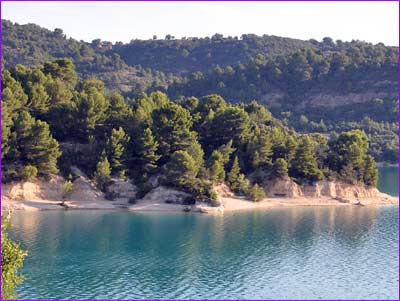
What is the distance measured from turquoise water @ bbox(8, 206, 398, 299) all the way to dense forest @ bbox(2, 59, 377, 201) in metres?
6.64

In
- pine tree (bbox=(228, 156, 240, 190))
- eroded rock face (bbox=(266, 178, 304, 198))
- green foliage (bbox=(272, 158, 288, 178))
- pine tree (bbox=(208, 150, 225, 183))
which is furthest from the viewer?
eroded rock face (bbox=(266, 178, 304, 198))

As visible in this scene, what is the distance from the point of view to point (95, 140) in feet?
280

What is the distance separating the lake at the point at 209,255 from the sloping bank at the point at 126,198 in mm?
2183

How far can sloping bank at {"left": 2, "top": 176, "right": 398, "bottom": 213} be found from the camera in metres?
79.4

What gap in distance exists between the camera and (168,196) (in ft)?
269

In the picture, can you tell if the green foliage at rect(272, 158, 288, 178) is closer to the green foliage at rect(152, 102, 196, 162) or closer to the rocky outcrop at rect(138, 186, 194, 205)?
the green foliage at rect(152, 102, 196, 162)

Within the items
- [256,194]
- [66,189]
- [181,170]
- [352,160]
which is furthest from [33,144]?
[352,160]

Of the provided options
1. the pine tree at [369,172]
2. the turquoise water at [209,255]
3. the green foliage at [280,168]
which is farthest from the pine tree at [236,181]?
the pine tree at [369,172]

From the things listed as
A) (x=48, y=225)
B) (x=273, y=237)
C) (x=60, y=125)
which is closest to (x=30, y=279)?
(x=48, y=225)

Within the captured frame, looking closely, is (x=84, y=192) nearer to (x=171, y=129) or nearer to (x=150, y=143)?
(x=150, y=143)

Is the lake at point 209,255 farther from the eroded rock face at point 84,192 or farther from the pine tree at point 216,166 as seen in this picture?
the pine tree at point 216,166

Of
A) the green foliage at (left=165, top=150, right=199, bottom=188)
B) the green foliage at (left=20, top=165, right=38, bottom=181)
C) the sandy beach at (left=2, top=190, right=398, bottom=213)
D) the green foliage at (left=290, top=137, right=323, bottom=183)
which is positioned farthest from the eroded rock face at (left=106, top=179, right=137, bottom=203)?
the green foliage at (left=290, top=137, right=323, bottom=183)

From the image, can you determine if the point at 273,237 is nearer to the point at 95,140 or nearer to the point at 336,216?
the point at 336,216

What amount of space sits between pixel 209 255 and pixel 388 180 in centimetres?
6822
